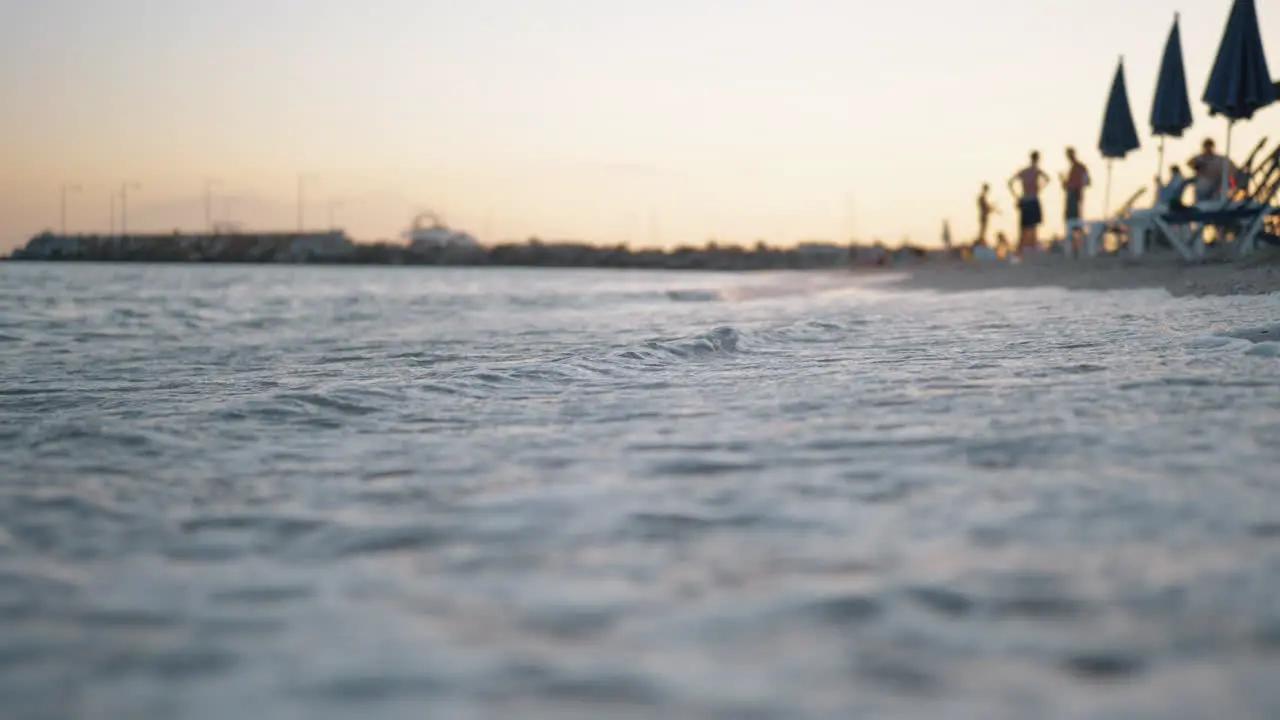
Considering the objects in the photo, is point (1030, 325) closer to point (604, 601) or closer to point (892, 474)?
point (892, 474)

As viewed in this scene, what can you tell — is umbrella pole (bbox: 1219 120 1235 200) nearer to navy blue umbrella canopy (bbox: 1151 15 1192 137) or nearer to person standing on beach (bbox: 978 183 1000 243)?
navy blue umbrella canopy (bbox: 1151 15 1192 137)

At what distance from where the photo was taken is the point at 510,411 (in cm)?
418

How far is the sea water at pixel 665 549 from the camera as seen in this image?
144 centimetres

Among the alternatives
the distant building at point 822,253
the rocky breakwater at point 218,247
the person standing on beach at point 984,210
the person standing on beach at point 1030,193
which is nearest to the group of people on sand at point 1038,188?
the person standing on beach at point 1030,193

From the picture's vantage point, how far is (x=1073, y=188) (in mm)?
17484

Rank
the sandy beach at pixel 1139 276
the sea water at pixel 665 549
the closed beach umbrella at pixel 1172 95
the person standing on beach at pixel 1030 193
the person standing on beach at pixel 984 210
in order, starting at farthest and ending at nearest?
the person standing on beach at pixel 984 210 < the person standing on beach at pixel 1030 193 < the closed beach umbrella at pixel 1172 95 < the sandy beach at pixel 1139 276 < the sea water at pixel 665 549

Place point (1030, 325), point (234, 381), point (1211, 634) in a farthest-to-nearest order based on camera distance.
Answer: point (1030, 325) < point (234, 381) < point (1211, 634)

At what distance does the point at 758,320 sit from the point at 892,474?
329 inches

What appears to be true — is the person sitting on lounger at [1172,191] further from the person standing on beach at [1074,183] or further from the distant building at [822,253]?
the distant building at [822,253]

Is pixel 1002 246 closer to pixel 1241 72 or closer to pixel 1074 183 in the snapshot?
pixel 1074 183

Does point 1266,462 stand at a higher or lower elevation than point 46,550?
higher

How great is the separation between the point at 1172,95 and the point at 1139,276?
5302mm

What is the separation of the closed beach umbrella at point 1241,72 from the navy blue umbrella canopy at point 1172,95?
2.29 m

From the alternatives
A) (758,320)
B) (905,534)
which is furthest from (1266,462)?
(758,320)
